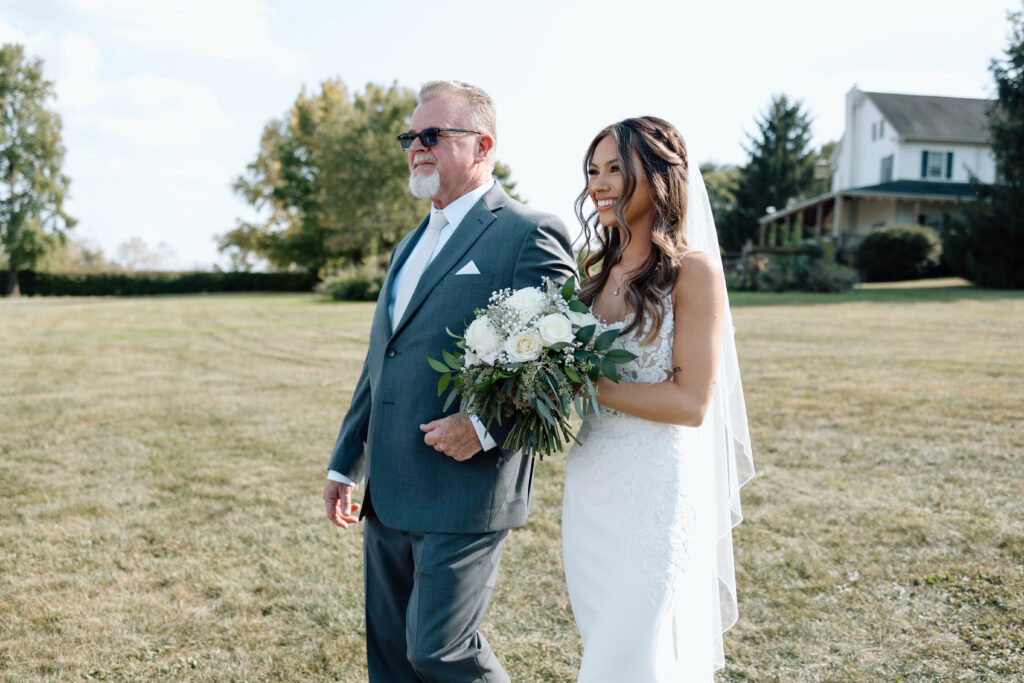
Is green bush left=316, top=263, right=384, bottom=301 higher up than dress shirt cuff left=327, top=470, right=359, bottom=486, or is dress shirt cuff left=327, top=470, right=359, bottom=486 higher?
green bush left=316, top=263, right=384, bottom=301

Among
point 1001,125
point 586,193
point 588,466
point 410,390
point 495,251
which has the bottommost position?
point 588,466

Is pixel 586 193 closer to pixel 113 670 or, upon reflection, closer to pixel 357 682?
pixel 357 682

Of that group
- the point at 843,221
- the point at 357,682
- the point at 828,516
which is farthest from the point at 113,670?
the point at 843,221

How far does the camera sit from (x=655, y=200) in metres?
2.59

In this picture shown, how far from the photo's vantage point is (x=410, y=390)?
2.69 m

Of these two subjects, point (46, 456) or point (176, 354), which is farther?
point (176, 354)

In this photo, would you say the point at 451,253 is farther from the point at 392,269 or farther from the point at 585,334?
the point at 585,334

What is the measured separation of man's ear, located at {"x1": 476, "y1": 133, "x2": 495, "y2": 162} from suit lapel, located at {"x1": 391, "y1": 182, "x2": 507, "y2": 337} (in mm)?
280

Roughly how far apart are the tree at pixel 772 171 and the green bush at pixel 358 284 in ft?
76.2

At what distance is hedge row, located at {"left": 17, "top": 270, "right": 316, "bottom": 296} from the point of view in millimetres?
48719

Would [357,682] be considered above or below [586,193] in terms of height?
below

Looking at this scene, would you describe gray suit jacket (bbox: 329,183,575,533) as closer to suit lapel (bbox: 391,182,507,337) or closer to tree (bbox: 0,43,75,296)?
suit lapel (bbox: 391,182,507,337)

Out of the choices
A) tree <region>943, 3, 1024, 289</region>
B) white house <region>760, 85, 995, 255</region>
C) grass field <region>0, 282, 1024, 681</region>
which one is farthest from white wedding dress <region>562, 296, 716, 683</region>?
white house <region>760, 85, 995, 255</region>

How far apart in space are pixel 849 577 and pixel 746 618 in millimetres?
876
